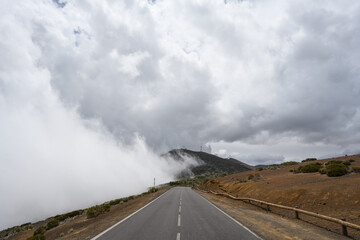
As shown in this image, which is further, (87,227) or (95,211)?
(95,211)

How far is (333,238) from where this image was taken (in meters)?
8.83

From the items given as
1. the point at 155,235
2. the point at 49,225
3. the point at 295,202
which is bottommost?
the point at 49,225

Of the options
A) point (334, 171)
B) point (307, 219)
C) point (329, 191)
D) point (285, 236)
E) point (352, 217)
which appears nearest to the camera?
point (285, 236)

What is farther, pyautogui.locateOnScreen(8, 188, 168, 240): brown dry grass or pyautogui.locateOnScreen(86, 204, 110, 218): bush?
pyautogui.locateOnScreen(86, 204, 110, 218): bush

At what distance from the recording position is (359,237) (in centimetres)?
910

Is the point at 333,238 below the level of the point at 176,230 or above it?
below

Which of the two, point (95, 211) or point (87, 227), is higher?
point (87, 227)

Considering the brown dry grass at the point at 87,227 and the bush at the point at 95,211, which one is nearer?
the brown dry grass at the point at 87,227

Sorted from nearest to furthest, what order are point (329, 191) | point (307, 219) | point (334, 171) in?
point (307, 219) < point (329, 191) < point (334, 171)

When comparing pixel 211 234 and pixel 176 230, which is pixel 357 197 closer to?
pixel 211 234

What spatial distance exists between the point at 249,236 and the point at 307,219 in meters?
8.21

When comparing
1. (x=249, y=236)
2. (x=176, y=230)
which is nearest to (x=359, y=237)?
(x=249, y=236)

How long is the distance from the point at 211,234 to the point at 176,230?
163 centimetres

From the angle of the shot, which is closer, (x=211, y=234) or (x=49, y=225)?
(x=211, y=234)
